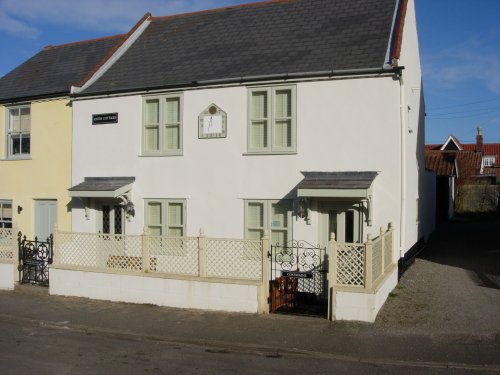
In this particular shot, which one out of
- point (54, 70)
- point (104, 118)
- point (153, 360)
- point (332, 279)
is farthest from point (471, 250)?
point (54, 70)

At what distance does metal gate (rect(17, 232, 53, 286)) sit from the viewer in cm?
1431

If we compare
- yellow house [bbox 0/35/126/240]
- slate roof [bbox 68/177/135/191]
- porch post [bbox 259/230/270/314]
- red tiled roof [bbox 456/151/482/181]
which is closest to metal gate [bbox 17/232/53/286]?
yellow house [bbox 0/35/126/240]

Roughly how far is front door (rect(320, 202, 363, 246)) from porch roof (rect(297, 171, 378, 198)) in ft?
2.13

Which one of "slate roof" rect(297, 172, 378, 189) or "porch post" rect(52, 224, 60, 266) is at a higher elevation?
"slate roof" rect(297, 172, 378, 189)

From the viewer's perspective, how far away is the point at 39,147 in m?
16.5

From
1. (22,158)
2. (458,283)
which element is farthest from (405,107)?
(22,158)

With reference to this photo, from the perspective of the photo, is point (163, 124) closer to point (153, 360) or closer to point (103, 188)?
point (103, 188)

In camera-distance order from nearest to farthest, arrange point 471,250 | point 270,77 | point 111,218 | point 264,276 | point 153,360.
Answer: point 153,360 < point 264,276 < point 270,77 < point 111,218 < point 471,250

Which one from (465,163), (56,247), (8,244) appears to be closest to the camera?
(56,247)

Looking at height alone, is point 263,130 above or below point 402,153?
above

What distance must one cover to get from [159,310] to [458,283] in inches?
287

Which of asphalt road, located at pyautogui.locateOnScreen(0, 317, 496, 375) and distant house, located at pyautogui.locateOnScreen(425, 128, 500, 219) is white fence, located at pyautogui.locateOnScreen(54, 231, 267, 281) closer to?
asphalt road, located at pyautogui.locateOnScreen(0, 317, 496, 375)

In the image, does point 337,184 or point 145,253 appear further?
point 145,253

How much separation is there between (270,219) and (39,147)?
26.1ft
